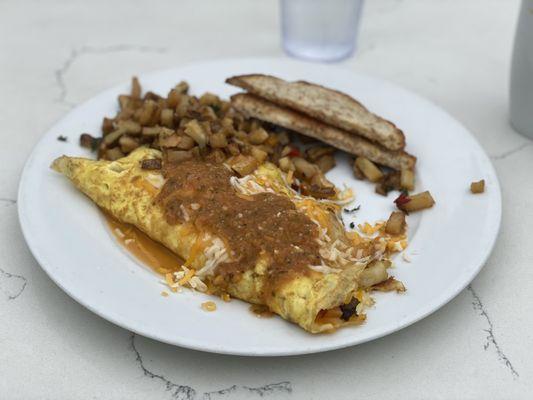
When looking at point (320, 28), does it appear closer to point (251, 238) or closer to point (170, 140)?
point (170, 140)

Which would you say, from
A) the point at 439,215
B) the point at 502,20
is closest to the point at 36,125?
the point at 439,215

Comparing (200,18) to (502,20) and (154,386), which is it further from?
(154,386)

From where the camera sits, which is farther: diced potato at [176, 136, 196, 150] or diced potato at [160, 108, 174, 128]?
diced potato at [160, 108, 174, 128]

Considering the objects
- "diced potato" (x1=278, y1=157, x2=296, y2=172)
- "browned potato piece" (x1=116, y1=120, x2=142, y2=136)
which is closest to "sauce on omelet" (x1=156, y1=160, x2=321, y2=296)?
"diced potato" (x1=278, y1=157, x2=296, y2=172)

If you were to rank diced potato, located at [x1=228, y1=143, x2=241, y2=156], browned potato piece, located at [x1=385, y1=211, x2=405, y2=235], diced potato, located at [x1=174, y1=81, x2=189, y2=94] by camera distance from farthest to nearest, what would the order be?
diced potato, located at [x1=174, y1=81, x2=189, y2=94]
diced potato, located at [x1=228, y1=143, x2=241, y2=156]
browned potato piece, located at [x1=385, y1=211, x2=405, y2=235]

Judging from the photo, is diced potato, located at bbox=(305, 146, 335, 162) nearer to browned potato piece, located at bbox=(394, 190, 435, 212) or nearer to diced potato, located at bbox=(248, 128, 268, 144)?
diced potato, located at bbox=(248, 128, 268, 144)

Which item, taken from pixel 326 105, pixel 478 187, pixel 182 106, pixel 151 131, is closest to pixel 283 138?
pixel 326 105
